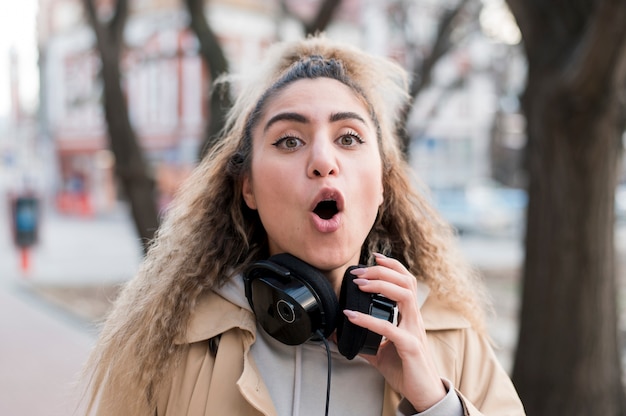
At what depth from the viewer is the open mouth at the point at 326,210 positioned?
1555mm

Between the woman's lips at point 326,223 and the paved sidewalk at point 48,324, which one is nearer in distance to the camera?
the woman's lips at point 326,223

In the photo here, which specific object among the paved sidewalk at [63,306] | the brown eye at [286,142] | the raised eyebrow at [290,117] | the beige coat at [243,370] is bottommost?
the paved sidewalk at [63,306]

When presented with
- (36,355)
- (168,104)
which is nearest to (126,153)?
(36,355)

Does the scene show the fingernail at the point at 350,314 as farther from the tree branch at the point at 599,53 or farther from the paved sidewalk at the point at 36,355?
the paved sidewalk at the point at 36,355

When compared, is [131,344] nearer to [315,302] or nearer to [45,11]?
[315,302]

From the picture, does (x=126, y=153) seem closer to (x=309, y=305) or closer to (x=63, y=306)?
(x=63, y=306)

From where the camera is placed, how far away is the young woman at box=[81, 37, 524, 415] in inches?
58.7

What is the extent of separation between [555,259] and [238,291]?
2.96 metres

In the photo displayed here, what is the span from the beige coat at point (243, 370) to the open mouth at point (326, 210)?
1.00 ft

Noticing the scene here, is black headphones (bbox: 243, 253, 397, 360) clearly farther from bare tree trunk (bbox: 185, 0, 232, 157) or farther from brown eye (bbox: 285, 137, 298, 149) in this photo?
bare tree trunk (bbox: 185, 0, 232, 157)

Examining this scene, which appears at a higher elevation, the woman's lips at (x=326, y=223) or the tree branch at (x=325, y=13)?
the tree branch at (x=325, y=13)

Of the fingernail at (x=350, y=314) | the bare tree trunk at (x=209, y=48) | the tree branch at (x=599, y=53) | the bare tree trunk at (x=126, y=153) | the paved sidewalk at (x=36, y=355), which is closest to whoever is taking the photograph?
the fingernail at (x=350, y=314)

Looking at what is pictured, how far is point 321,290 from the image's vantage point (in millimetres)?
1499

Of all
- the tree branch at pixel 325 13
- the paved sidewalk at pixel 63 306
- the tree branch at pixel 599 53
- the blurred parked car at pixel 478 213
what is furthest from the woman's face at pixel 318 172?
the blurred parked car at pixel 478 213
